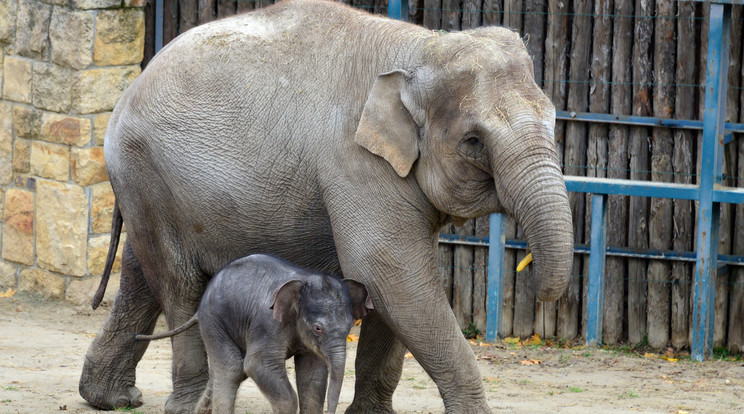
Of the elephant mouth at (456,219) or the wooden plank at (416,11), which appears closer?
the elephant mouth at (456,219)

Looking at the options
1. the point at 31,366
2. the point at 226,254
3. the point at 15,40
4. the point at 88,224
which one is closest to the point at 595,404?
the point at 226,254

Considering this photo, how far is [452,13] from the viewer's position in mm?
10141

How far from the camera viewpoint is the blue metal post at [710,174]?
29.5ft

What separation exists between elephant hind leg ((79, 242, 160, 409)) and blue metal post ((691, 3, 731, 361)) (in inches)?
153

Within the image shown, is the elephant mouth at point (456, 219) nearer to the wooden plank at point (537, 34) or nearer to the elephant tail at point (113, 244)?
the elephant tail at point (113, 244)

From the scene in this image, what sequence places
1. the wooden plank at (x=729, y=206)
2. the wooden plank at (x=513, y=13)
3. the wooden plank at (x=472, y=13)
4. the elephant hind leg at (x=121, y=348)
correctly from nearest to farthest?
the elephant hind leg at (x=121, y=348) < the wooden plank at (x=729, y=206) < the wooden plank at (x=513, y=13) < the wooden plank at (x=472, y=13)

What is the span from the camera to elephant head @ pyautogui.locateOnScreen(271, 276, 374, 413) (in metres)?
5.78

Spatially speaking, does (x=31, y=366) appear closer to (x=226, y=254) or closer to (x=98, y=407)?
(x=98, y=407)

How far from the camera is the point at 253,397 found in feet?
26.3

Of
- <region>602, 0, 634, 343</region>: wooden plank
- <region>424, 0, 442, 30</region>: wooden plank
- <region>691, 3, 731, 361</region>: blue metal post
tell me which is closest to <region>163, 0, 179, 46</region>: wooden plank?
<region>424, 0, 442, 30</region>: wooden plank

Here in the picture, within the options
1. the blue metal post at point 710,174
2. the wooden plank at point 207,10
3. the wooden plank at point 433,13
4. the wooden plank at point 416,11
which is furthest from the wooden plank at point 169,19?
the blue metal post at point 710,174

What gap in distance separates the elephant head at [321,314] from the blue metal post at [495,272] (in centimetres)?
397

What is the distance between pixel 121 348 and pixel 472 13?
4.01 m

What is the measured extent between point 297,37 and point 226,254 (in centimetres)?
115
